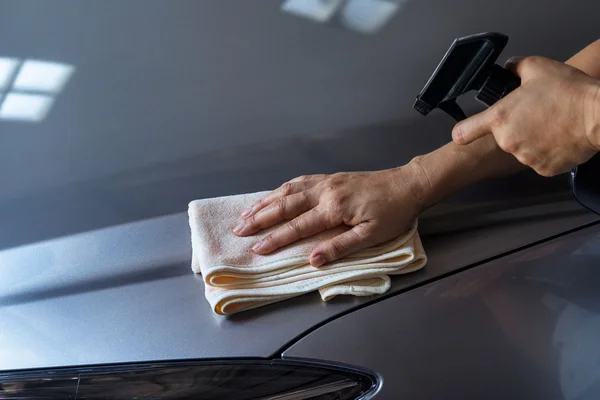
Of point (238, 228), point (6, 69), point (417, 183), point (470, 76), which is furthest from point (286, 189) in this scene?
point (6, 69)

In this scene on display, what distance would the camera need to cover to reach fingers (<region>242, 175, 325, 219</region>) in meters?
1.09

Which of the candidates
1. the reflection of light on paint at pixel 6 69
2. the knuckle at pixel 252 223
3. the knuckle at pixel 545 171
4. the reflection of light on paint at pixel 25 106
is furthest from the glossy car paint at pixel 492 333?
Result: the reflection of light on paint at pixel 6 69

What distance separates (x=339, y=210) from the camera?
109 cm

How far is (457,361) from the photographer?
97 cm

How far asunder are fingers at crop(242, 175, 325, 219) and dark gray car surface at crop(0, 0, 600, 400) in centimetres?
4

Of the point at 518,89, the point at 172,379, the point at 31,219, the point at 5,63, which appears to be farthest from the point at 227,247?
the point at 5,63

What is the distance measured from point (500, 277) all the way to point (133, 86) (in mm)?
745

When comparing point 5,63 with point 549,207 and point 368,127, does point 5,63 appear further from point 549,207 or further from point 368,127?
point 549,207

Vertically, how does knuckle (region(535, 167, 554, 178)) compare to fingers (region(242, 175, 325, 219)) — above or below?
below

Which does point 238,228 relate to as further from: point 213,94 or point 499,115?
point 499,115

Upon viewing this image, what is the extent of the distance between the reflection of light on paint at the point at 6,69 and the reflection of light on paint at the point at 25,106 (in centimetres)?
4

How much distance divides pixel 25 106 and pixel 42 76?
2.7 inches

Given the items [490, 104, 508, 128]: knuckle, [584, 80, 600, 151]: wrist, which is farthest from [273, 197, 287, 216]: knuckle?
[584, 80, 600, 151]: wrist

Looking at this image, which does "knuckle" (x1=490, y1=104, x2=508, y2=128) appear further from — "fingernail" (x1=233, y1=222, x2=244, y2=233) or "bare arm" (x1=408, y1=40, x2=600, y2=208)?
"fingernail" (x1=233, y1=222, x2=244, y2=233)
